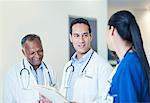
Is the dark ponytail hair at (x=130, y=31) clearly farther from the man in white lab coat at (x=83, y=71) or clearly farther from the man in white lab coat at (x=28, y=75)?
the man in white lab coat at (x=28, y=75)

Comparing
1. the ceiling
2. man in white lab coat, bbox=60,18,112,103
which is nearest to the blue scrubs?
man in white lab coat, bbox=60,18,112,103

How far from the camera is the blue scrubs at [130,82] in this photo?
1.20 meters

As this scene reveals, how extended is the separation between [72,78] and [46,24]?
513 mm

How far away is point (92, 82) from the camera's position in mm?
2012

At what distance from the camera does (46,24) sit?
88.3 inches

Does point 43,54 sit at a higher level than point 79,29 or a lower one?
lower

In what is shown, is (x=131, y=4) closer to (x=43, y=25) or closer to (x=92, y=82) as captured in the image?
(x=43, y=25)

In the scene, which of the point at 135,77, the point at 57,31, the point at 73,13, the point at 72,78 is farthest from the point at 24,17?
the point at 135,77

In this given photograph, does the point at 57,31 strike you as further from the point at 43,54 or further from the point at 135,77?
the point at 135,77

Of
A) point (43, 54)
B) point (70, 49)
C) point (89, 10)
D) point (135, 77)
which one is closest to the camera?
point (135, 77)

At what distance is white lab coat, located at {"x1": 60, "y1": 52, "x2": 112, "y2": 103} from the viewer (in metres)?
1.99

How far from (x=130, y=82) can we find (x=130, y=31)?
→ 0.81 feet

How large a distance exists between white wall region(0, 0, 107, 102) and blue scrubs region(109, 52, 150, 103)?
108cm

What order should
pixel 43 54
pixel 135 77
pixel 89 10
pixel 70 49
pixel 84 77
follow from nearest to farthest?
pixel 135 77 → pixel 84 77 → pixel 43 54 → pixel 70 49 → pixel 89 10
